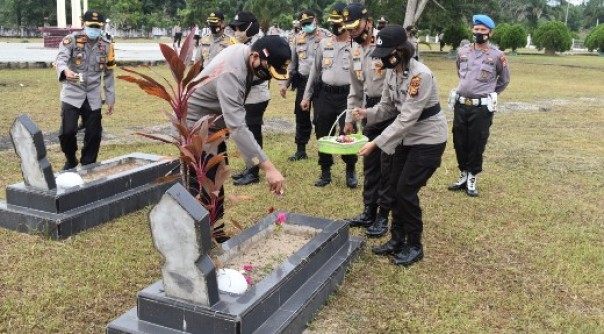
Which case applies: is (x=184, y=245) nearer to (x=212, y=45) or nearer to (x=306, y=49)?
(x=212, y=45)

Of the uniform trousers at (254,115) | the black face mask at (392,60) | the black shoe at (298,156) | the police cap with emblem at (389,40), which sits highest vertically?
the police cap with emblem at (389,40)

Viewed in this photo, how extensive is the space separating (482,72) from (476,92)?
21 centimetres

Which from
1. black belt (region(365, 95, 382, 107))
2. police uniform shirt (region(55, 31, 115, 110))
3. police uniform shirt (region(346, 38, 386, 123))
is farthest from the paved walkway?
black belt (region(365, 95, 382, 107))

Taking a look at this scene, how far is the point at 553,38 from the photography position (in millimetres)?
38719

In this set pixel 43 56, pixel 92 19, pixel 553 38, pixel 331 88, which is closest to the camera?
pixel 92 19

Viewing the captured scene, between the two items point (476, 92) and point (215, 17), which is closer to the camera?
point (476, 92)

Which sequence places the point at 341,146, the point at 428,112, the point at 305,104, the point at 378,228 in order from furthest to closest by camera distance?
the point at 305,104, the point at 378,228, the point at 341,146, the point at 428,112

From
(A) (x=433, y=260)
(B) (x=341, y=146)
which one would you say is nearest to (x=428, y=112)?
(B) (x=341, y=146)

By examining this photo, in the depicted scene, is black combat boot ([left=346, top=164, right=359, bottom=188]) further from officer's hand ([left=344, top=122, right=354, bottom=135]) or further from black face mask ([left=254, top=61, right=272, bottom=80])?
black face mask ([left=254, top=61, right=272, bottom=80])

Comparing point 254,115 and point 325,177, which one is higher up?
point 254,115

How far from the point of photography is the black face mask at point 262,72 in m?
3.47

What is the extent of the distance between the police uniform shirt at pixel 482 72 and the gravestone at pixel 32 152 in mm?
4105

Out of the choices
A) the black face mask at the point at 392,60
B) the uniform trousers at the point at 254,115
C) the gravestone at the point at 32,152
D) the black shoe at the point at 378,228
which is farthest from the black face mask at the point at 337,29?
the gravestone at the point at 32,152

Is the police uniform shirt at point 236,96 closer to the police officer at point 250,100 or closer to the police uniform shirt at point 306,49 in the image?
the police officer at point 250,100
